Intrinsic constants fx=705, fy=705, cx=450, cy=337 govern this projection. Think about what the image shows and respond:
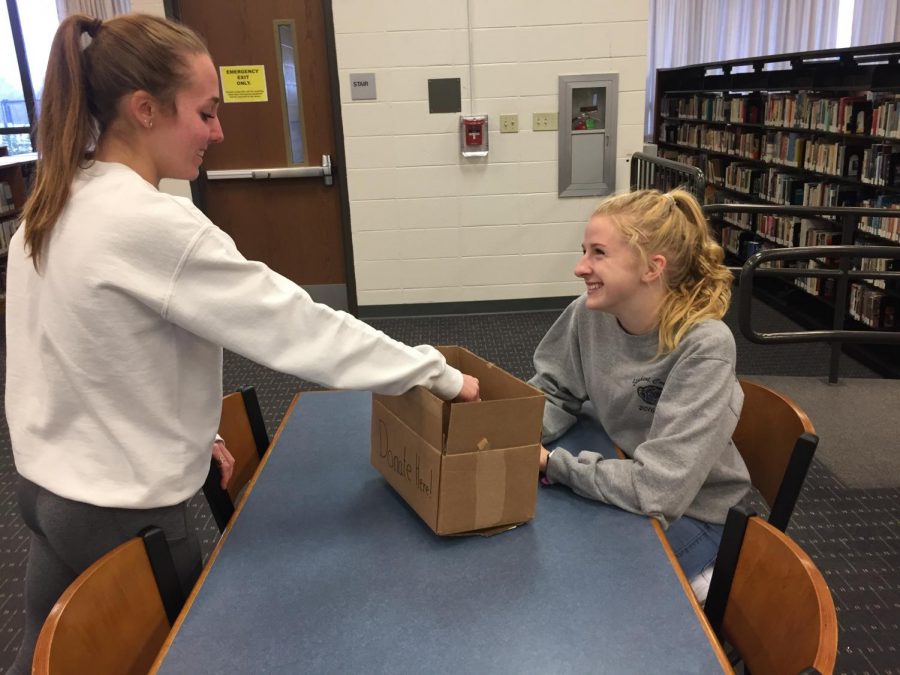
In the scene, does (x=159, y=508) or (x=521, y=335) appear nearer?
(x=159, y=508)

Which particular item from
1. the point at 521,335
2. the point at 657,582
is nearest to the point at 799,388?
the point at 521,335

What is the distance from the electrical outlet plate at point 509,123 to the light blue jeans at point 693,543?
3591 millimetres

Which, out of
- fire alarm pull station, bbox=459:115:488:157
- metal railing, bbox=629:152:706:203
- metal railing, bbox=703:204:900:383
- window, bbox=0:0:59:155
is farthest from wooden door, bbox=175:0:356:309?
window, bbox=0:0:59:155

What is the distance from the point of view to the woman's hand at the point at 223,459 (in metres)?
1.44

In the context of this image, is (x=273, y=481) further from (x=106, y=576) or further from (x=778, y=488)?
(x=778, y=488)

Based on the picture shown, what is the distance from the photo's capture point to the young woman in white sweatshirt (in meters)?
1.06

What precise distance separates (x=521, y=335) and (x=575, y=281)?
0.70 m

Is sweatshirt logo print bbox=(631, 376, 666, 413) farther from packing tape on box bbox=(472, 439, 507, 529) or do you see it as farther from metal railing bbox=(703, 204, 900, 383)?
metal railing bbox=(703, 204, 900, 383)

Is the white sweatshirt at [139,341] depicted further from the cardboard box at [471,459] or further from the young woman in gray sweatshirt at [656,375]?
the young woman in gray sweatshirt at [656,375]

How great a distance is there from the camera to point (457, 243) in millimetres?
4793

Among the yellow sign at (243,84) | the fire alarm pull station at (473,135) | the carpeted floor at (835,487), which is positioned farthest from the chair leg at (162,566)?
the yellow sign at (243,84)

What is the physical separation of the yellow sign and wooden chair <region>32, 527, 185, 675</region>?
13.3 ft

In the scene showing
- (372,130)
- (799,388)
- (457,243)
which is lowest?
(799,388)

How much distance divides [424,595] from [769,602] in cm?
49
